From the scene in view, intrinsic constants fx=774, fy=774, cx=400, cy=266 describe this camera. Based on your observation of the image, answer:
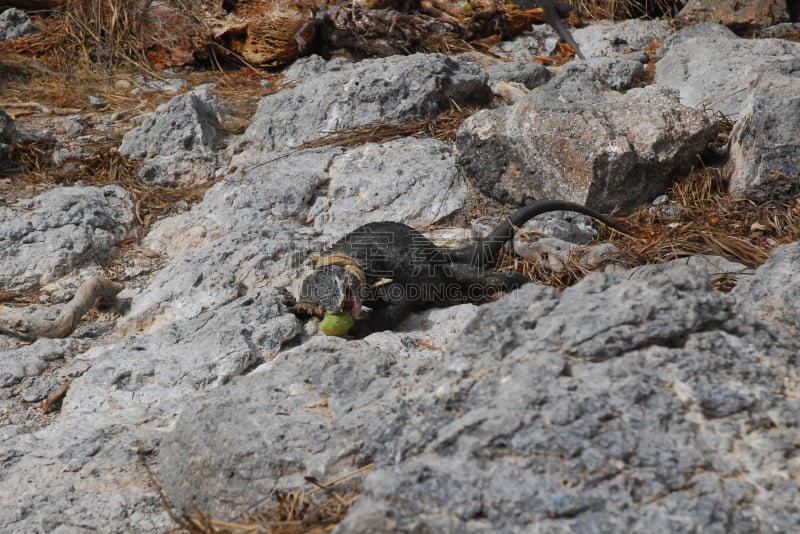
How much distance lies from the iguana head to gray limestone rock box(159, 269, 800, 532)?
133 centimetres

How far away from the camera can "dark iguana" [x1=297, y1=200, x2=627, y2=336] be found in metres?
4.10

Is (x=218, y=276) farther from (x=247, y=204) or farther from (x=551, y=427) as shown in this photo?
(x=551, y=427)

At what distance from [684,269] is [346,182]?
11.1ft

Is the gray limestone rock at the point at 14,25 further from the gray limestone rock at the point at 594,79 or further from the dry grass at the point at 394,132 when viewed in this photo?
the gray limestone rock at the point at 594,79

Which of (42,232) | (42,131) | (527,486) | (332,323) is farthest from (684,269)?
(42,131)

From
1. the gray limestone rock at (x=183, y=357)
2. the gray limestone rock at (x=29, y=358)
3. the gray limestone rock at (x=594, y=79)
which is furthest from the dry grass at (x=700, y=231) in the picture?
the gray limestone rock at (x=29, y=358)

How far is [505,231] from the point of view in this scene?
4.91m

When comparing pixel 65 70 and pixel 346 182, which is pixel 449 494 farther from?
pixel 65 70

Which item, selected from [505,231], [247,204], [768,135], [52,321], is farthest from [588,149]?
[52,321]

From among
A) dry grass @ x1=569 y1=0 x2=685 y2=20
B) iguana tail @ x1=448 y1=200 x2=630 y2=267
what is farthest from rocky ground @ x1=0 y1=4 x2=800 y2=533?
dry grass @ x1=569 y1=0 x2=685 y2=20

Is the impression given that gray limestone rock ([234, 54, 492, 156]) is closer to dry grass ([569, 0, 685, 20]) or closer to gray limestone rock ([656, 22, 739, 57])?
gray limestone rock ([656, 22, 739, 57])

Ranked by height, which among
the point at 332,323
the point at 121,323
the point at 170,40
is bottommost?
the point at 121,323

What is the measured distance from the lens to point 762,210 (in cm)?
468

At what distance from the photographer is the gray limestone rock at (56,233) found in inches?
193
